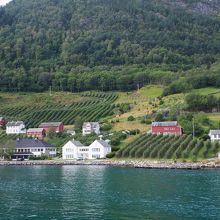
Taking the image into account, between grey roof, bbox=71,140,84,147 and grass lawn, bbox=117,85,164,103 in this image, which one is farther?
grass lawn, bbox=117,85,164,103

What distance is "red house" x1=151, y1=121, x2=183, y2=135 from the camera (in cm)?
10125

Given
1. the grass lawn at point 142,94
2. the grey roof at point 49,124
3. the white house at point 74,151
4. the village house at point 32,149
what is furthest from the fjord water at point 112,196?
the grass lawn at point 142,94

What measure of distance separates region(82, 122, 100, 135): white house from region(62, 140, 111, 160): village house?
10249mm

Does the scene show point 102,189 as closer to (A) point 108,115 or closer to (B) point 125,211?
(B) point 125,211

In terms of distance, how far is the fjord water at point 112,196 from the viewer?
39.9m

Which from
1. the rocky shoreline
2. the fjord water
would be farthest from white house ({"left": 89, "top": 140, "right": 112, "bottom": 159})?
the fjord water

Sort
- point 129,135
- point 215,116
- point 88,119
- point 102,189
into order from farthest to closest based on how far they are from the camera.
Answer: point 88,119, point 215,116, point 129,135, point 102,189

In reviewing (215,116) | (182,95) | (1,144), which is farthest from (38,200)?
(182,95)

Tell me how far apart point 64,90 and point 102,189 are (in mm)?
126868

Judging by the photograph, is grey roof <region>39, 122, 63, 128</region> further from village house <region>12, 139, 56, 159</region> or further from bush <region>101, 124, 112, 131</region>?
village house <region>12, 139, 56, 159</region>

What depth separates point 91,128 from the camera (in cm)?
11181

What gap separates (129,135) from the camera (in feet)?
337

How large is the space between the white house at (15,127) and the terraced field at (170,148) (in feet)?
123

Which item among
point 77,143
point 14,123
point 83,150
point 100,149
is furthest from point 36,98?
point 100,149
